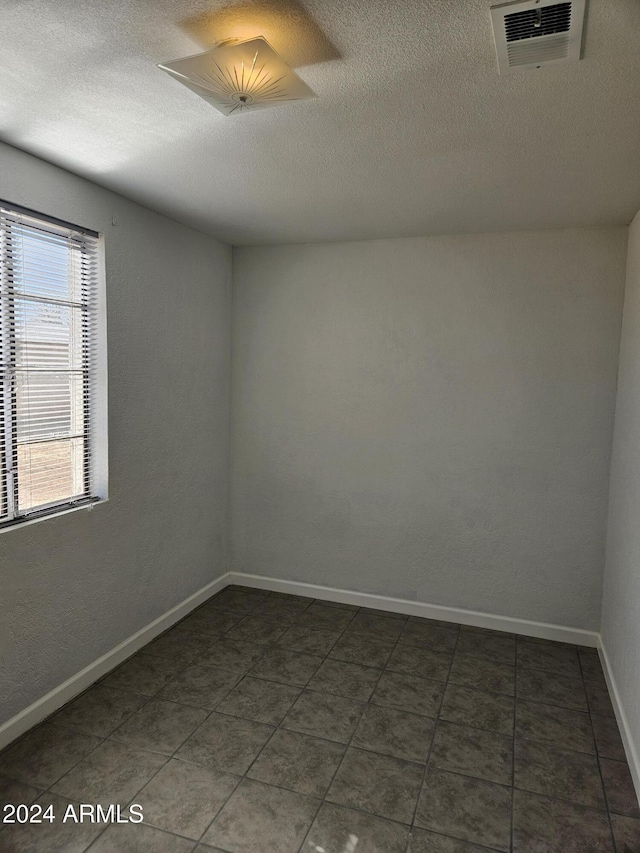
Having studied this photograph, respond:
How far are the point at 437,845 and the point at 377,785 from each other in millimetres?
339

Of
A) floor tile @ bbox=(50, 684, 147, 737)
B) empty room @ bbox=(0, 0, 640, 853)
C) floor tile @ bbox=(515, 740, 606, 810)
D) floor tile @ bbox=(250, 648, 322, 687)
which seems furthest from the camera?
floor tile @ bbox=(250, 648, 322, 687)

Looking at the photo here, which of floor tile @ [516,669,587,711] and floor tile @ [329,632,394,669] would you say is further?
floor tile @ [329,632,394,669]

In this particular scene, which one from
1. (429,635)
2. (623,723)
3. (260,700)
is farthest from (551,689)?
(260,700)

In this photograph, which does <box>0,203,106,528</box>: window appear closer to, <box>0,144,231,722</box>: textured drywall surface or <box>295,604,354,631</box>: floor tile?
<box>0,144,231,722</box>: textured drywall surface

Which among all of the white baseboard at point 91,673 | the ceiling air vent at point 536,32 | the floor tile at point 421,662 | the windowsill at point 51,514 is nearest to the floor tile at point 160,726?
the white baseboard at point 91,673

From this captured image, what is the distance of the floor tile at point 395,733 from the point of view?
247 cm

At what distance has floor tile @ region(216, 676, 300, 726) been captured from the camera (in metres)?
2.71

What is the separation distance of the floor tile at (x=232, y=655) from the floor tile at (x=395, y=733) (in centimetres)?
78

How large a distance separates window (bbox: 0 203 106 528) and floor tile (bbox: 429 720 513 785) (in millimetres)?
2083

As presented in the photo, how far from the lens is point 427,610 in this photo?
12.6 feet

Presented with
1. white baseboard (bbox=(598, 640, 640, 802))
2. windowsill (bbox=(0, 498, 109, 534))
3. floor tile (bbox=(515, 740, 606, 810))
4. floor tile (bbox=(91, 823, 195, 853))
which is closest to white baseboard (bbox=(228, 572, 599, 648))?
white baseboard (bbox=(598, 640, 640, 802))

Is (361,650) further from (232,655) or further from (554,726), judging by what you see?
(554,726)

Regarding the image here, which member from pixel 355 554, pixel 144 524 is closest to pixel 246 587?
pixel 355 554

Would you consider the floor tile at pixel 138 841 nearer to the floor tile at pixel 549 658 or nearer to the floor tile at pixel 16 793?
the floor tile at pixel 16 793
